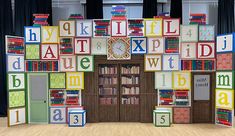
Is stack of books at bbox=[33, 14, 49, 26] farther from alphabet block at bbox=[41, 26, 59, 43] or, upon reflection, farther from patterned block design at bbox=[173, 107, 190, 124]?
patterned block design at bbox=[173, 107, 190, 124]

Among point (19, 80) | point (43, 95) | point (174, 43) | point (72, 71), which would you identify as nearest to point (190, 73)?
point (174, 43)

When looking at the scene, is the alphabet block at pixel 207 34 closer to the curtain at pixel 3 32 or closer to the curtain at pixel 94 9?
the curtain at pixel 94 9

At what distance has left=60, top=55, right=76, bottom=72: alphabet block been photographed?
249 inches

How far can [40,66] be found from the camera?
6.37 m

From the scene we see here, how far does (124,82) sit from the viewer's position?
6.59 m

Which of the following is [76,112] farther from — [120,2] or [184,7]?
[184,7]

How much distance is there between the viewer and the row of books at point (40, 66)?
6.36 m

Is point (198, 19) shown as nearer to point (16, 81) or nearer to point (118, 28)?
point (118, 28)

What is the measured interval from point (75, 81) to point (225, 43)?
423 centimetres

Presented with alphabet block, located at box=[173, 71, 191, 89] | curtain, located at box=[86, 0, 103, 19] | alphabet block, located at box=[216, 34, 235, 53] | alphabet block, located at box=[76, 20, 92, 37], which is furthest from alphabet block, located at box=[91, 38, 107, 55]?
alphabet block, located at box=[216, 34, 235, 53]

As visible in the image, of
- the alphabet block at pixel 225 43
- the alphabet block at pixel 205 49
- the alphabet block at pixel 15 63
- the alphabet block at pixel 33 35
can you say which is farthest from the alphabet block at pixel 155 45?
the alphabet block at pixel 15 63

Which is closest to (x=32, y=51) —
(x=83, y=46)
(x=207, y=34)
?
(x=83, y=46)

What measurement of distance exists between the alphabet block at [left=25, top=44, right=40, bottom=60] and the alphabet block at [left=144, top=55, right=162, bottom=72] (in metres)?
3.08

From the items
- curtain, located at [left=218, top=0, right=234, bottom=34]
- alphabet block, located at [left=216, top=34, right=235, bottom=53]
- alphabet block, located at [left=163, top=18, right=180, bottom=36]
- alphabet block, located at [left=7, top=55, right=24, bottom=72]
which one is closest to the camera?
alphabet block, located at [left=216, top=34, right=235, bottom=53]
